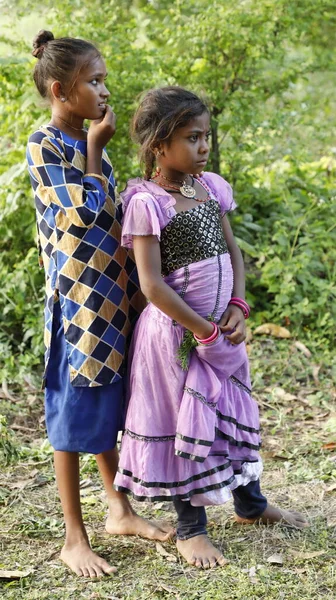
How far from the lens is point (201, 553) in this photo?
2705 millimetres

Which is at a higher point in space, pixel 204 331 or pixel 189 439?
pixel 204 331

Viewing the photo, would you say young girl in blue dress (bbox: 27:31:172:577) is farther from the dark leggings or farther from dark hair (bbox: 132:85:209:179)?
the dark leggings

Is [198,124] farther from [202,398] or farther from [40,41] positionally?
[202,398]

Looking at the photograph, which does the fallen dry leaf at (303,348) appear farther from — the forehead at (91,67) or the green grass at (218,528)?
the forehead at (91,67)

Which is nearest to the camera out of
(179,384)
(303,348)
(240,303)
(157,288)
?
(157,288)

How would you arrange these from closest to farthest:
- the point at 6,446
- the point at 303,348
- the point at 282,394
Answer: the point at 6,446
the point at 282,394
the point at 303,348

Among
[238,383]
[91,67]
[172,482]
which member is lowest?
[172,482]

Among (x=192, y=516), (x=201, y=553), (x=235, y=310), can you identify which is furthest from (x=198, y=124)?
(x=201, y=553)

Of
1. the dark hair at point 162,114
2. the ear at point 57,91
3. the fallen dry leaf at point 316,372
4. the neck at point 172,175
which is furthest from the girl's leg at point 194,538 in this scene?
the fallen dry leaf at point 316,372

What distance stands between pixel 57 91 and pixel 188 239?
24.3 inches

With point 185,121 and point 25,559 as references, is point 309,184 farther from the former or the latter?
point 25,559

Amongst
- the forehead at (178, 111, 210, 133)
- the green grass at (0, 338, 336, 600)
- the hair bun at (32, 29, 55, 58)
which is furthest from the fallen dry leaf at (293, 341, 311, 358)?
the hair bun at (32, 29, 55, 58)

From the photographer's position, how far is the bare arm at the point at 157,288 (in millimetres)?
2555

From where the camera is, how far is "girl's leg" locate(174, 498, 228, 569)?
2697 millimetres
